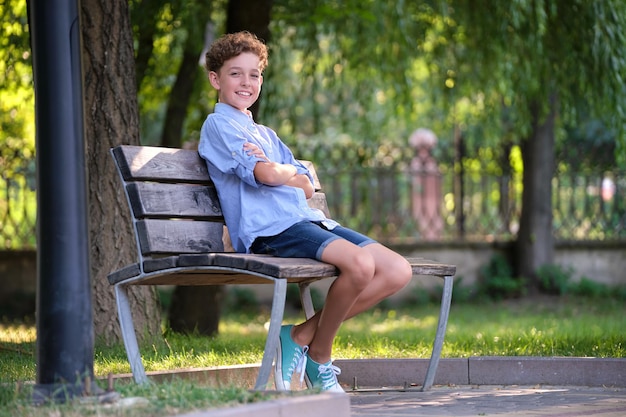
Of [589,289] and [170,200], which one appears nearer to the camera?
[170,200]

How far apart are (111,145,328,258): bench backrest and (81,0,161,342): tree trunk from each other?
1495mm

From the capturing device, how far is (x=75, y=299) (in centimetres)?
370

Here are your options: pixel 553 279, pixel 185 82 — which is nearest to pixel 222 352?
pixel 185 82

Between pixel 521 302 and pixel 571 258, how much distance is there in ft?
4.81

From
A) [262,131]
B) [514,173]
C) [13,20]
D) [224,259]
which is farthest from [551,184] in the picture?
[224,259]

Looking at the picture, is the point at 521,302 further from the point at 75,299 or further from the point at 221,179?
the point at 75,299

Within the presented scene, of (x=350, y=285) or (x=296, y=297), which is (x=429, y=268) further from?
(x=296, y=297)

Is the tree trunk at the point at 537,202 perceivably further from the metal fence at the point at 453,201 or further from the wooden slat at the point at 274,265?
the wooden slat at the point at 274,265

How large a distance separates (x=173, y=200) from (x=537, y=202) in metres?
9.74

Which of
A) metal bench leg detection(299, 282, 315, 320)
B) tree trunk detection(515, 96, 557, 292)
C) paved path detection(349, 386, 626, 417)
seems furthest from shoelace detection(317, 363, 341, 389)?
tree trunk detection(515, 96, 557, 292)

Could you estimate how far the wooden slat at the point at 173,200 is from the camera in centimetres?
454

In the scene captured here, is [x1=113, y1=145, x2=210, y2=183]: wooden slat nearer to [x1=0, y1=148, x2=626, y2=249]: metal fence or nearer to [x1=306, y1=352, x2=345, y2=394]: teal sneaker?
[x1=306, y1=352, x2=345, y2=394]: teal sneaker

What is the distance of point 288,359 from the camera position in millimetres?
4582

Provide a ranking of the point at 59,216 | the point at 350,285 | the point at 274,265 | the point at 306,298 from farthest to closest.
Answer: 1. the point at 306,298
2. the point at 350,285
3. the point at 274,265
4. the point at 59,216
